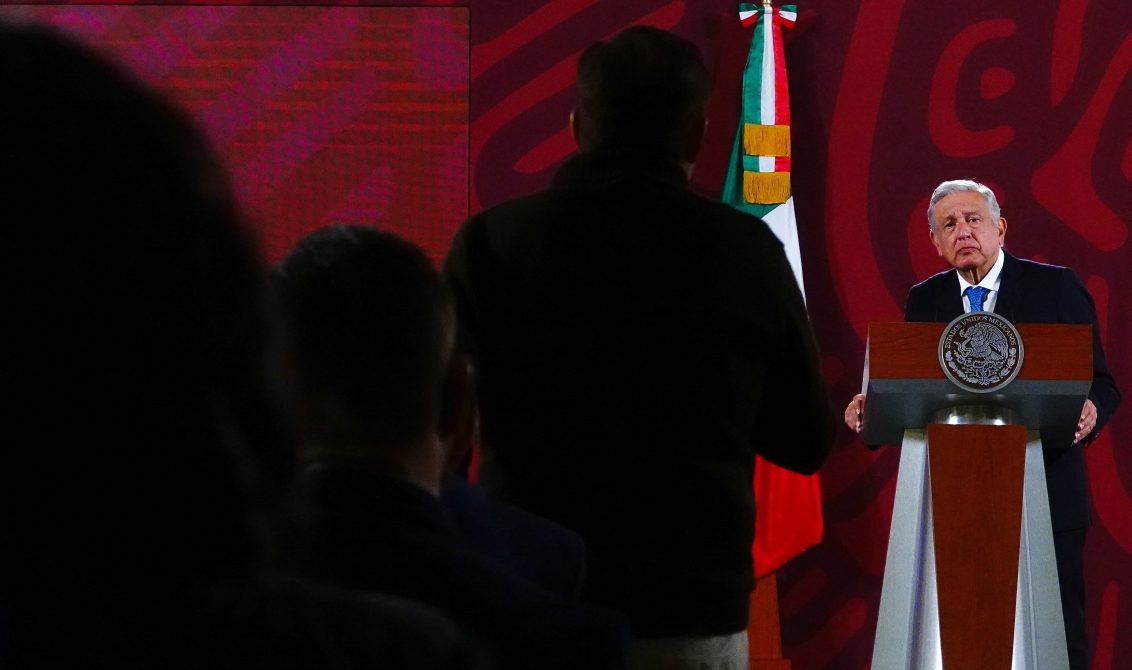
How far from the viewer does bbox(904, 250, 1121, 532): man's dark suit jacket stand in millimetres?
3701

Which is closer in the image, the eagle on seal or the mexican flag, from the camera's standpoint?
the eagle on seal

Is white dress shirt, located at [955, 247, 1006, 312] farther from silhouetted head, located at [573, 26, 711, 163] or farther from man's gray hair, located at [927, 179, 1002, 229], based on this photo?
silhouetted head, located at [573, 26, 711, 163]

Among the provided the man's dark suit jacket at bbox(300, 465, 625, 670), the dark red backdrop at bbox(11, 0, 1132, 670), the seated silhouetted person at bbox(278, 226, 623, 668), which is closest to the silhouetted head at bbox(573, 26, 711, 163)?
the seated silhouetted person at bbox(278, 226, 623, 668)

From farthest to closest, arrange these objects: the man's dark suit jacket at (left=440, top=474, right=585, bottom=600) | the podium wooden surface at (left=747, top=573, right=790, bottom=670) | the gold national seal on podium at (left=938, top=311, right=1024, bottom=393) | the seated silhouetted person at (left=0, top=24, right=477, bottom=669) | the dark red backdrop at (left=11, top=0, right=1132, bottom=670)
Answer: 1. the dark red backdrop at (left=11, top=0, right=1132, bottom=670)
2. the podium wooden surface at (left=747, top=573, right=790, bottom=670)
3. the gold national seal on podium at (left=938, top=311, right=1024, bottom=393)
4. the man's dark suit jacket at (left=440, top=474, right=585, bottom=600)
5. the seated silhouetted person at (left=0, top=24, right=477, bottom=669)

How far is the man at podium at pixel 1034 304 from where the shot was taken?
3.71 meters

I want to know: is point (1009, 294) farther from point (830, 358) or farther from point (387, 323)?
point (387, 323)

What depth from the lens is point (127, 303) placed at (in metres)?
0.38

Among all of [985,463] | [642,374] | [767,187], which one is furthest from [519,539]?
[767,187]

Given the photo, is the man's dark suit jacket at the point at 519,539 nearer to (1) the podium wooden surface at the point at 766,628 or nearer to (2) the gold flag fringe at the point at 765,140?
(1) the podium wooden surface at the point at 766,628

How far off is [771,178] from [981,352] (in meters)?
2.03

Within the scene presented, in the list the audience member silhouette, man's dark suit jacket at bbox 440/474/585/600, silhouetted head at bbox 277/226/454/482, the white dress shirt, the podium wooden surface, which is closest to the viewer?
silhouetted head at bbox 277/226/454/482

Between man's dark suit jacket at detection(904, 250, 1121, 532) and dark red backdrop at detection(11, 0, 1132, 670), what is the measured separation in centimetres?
117

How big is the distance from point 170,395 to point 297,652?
3.0 inches

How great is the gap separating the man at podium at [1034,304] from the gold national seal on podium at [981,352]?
0.58 m
